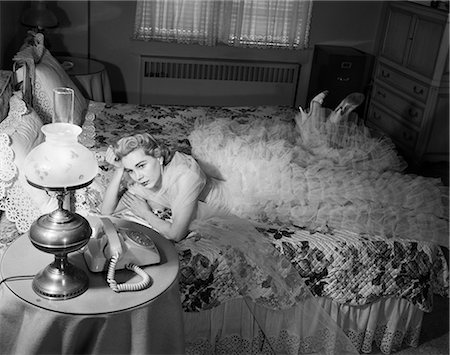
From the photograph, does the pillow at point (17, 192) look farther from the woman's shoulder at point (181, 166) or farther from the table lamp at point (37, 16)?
the table lamp at point (37, 16)

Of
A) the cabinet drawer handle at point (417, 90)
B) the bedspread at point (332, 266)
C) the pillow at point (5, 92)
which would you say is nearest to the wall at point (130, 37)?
the cabinet drawer handle at point (417, 90)

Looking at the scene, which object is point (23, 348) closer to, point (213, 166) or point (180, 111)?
point (213, 166)

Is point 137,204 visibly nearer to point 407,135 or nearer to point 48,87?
point 48,87

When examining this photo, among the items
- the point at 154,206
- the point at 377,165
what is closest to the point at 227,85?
the point at 377,165

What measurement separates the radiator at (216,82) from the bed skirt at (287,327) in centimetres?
276

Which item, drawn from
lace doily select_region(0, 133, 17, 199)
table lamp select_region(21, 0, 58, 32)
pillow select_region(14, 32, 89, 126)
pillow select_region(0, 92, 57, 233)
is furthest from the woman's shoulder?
table lamp select_region(21, 0, 58, 32)

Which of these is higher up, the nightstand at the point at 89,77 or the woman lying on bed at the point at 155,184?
the woman lying on bed at the point at 155,184

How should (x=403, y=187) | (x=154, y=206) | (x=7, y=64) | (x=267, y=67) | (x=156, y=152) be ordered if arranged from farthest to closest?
(x=267, y=67) < (x=7, y=64) < (x=403, y=187) < (x=154, y=206) < (x=156, y=152)

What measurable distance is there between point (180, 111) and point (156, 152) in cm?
143

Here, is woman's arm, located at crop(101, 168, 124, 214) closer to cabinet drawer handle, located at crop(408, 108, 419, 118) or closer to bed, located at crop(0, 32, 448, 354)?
bed, located at crop(0, 32, 448, 354)

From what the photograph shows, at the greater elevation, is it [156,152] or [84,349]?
[156,152]

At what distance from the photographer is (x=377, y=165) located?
246 cm

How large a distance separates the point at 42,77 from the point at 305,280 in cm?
154

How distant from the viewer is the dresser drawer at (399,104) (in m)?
4.12
